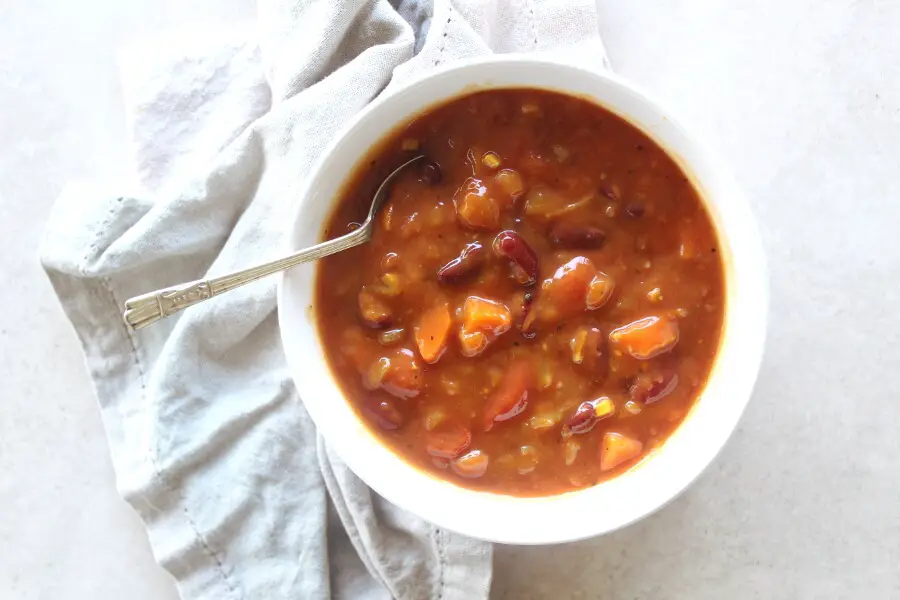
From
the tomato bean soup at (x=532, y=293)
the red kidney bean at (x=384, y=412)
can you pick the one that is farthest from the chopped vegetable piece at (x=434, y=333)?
the red kidney bean at (x=384, y=412)

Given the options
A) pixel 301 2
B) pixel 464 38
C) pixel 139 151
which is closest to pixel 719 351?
pixel 464 38

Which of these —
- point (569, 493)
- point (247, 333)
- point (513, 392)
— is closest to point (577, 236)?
point (513, 392)

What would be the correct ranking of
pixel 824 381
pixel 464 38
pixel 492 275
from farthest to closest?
pixel 824 381
pixel 464 38
pixel 492 275

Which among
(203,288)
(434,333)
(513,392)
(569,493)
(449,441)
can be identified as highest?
(203,288)

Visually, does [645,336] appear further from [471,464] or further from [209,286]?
[209,286]

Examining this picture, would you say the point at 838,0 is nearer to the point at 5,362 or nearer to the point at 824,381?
the point at 824,381

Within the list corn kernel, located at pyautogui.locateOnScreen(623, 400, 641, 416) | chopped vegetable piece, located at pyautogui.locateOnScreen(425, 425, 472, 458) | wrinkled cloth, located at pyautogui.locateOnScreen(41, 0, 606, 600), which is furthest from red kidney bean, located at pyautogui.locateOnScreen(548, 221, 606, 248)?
wrinkled cloth, located at pyautogui.locateOnScreen(41, 0, 606, 600)

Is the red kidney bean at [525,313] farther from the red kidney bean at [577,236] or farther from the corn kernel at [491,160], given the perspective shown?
the corn kernel at [491,160]
